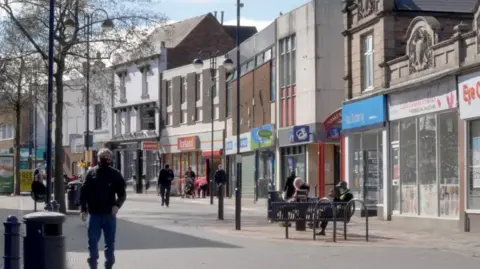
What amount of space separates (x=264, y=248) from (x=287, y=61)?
24951 millimetres

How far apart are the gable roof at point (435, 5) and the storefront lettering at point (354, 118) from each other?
379 centimetres

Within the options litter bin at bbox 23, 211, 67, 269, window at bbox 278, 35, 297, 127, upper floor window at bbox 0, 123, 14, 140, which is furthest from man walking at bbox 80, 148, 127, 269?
upper floor window at bbox 0, 123, 14, 140

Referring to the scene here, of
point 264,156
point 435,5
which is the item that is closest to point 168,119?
point 264,156

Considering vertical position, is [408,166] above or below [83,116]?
below

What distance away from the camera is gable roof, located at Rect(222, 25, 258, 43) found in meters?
74.2

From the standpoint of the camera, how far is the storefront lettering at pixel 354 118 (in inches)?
1238

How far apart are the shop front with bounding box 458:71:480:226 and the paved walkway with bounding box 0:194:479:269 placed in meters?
0.91

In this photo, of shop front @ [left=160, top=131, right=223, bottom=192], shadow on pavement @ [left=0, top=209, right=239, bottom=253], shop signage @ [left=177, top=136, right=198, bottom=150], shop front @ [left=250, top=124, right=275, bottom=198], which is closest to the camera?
shadow on pavement @ [left=0, top=209, right=239, bottom=253]

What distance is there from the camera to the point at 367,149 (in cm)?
3225

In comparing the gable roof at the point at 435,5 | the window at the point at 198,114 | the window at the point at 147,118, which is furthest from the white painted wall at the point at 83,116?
the gable roof at the point at 435,5

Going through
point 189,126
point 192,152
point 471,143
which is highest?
point 189,126

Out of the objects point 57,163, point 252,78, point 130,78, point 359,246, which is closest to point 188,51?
point 130,78

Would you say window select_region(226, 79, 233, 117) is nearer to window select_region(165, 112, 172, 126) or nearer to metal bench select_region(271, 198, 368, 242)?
window select_region(165, 112, 172, 126)

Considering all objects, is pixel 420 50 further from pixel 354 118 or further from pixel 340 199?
pixel 354 118
